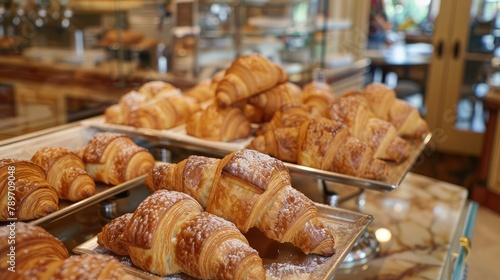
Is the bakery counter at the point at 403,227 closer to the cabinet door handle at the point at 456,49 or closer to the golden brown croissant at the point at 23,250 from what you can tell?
the golden brown croissant at the point at 23,250

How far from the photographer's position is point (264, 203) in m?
0.84

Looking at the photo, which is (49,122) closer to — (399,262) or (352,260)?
(352,260)

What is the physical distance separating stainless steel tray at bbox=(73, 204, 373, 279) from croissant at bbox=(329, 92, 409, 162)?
32 centimetres

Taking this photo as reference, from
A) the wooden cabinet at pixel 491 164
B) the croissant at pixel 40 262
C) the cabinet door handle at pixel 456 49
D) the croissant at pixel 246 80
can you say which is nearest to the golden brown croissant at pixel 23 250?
the croissant at pixel 40 262

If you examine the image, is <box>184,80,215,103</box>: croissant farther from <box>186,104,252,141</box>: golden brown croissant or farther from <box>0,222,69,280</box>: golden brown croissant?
<box>0,222,69,280</box>: golden brown croissant

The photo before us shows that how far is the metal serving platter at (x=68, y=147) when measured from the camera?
94cm

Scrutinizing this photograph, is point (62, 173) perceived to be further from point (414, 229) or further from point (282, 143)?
point (414, 229)

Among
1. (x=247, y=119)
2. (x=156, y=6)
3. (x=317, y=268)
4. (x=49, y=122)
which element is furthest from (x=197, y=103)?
(x=156, y=6)

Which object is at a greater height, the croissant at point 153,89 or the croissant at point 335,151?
the croissant at point 153,89

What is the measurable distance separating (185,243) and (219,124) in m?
0.65

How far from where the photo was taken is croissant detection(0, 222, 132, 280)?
2.05 feet

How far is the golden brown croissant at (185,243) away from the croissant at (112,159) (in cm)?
34

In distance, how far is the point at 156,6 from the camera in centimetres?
264

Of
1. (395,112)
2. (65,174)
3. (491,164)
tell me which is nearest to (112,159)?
(65,174)
